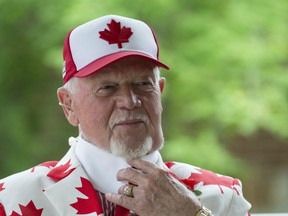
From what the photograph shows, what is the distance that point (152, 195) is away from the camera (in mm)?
1481

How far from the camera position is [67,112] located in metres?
1.61

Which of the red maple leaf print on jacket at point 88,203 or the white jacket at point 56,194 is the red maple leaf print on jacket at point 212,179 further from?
the red maple leaf print on jacket at point 88,203

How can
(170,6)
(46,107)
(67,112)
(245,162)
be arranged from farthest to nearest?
1. (245,162)
2. (46,107)
3. (170,6)
4. (67,112)

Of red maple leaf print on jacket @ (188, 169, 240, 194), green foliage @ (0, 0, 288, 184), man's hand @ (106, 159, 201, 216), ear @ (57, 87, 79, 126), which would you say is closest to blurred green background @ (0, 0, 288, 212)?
green foliage @ (0, 0, 288, 184)

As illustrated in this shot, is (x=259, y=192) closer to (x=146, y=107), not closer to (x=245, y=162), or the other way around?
(x=245, y=162)

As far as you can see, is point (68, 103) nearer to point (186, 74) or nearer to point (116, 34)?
point (116, 34)

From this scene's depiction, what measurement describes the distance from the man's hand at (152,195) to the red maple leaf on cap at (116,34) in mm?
275

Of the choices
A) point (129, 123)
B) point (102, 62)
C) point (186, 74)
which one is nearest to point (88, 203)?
point (129, 123)

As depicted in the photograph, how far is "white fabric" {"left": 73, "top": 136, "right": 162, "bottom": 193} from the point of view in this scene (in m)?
1.56

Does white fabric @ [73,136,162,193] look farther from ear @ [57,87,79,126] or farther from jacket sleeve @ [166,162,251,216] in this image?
jacket sleeve @ [166,162,251,216]

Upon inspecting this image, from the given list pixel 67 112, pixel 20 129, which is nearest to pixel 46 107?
pixel 20 129

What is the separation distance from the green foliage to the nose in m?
2.27

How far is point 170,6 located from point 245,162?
1268 millimetres

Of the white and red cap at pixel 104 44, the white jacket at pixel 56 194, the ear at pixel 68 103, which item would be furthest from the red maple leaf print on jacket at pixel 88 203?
the white and red cap at pixel 104 44
